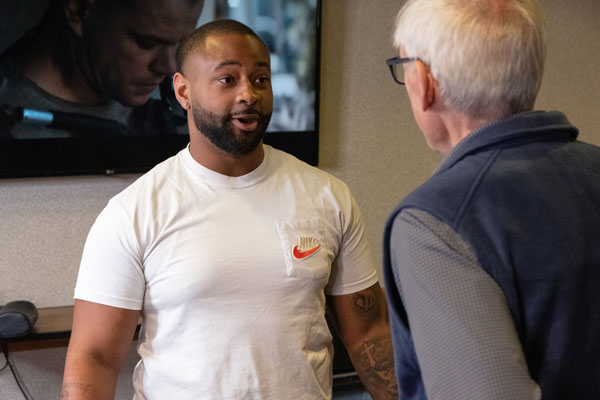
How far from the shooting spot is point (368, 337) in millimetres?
1547

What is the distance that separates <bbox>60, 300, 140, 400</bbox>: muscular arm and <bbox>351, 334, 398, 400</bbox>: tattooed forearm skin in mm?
551

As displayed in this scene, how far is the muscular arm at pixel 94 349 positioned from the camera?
132 centimetres

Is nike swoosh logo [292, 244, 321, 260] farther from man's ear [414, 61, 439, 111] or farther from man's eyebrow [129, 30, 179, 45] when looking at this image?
man's eyebrow [129, 30, 179, 45]

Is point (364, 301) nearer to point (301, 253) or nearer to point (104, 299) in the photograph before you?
point (301, 253)

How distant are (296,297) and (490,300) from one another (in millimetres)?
721

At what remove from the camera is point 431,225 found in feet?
2.52

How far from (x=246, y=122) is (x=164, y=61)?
873 mm

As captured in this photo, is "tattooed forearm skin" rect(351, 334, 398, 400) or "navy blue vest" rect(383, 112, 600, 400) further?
"tattooed forearm skin" rect(351, 334, 398, 400)

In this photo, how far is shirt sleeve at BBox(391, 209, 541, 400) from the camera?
74 centimetres

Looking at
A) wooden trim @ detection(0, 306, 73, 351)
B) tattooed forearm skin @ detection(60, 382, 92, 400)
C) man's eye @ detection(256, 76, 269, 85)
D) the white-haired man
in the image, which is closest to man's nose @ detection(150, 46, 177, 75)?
man's eye @ detection(256, 76, 269, 85)

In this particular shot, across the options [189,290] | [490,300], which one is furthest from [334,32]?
[490,300]

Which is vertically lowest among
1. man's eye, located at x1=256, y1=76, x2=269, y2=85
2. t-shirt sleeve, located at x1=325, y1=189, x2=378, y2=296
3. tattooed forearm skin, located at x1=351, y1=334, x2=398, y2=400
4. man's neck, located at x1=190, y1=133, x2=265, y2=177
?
tattooed forearm skin, located at x1=351, y1=334, x2=398, y2=400

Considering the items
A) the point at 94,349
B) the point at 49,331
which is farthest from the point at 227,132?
the point at 49,331

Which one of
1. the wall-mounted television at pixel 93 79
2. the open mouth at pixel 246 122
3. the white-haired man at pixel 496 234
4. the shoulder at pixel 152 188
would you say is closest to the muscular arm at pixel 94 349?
the shoulder at pixel 152 188
